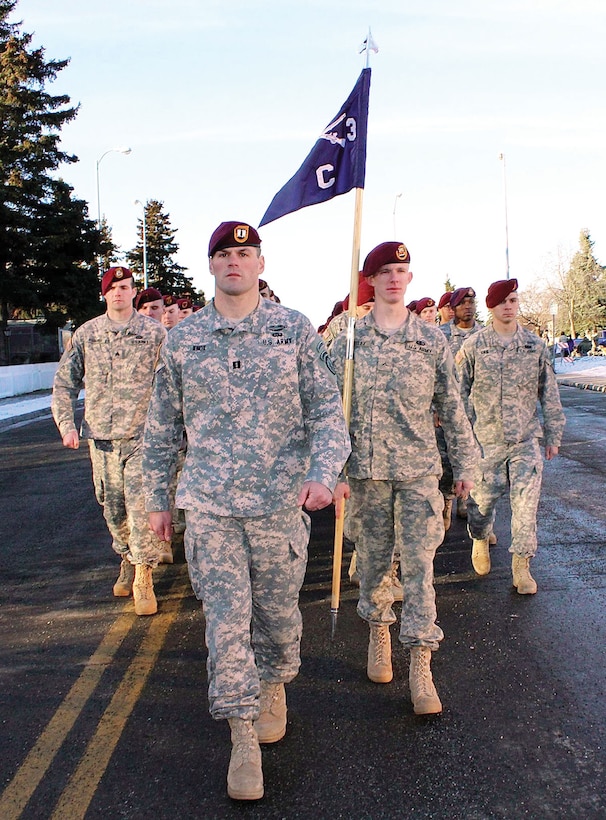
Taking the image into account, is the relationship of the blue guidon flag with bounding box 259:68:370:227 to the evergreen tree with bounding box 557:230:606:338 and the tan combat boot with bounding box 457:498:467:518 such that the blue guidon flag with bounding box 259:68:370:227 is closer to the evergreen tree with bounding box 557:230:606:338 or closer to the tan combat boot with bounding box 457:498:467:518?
the tan combat boot with bounding box 457:498:467:518

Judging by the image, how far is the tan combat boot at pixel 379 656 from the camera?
4.08m

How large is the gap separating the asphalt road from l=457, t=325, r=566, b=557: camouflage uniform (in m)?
0.59

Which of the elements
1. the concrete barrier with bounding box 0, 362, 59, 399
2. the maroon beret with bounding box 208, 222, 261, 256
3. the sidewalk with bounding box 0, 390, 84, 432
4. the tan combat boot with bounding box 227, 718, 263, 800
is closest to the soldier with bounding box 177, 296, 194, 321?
the maroon beret with bounding box 208, 222, 261, 256

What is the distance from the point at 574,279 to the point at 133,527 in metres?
80.8

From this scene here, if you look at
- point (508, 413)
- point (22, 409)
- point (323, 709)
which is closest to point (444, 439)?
point (508, 413)

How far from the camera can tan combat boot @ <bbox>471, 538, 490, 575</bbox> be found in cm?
587

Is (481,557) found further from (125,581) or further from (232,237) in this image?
(232,237)

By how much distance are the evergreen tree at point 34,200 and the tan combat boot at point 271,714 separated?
35.3 m

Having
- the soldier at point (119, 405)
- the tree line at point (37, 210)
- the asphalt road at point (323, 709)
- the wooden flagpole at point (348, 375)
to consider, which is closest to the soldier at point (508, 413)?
the asphalt road at point (323, 709)

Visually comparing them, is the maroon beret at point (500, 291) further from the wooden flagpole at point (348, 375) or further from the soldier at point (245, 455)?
the soldier at point (245, 455)

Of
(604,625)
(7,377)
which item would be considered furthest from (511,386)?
(7,377)

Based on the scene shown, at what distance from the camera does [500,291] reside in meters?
5.82

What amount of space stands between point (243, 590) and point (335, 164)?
2.87m

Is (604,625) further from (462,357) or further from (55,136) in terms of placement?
(55,136)
